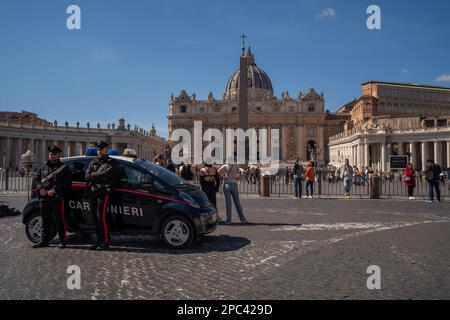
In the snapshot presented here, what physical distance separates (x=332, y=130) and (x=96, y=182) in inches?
3637

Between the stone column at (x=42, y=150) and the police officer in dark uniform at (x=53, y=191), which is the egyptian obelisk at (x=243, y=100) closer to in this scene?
the police officer in dark uniform at (x=53, y=191)

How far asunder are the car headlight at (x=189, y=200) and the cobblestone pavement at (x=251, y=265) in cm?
76

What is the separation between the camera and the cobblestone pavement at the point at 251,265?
16.2 feet

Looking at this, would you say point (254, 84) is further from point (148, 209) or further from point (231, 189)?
point (148, 209)

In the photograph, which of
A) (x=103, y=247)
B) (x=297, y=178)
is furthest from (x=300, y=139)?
(x=103, y=247)

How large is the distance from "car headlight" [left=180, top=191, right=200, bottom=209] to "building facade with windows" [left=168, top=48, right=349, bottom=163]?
80329mm

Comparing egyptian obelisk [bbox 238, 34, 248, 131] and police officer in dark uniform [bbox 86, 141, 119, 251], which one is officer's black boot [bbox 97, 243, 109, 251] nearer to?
police officer in dark uniform [bbox 86, 141, 119, 251]

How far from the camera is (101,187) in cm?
727

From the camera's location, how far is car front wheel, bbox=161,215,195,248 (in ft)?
24.8

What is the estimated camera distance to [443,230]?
31.2 ft

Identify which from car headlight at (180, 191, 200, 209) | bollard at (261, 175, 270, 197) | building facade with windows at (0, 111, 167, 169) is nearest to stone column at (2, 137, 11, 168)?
building facade with windows at (0, 111, 167, 169)

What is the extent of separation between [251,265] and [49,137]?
211 ft
